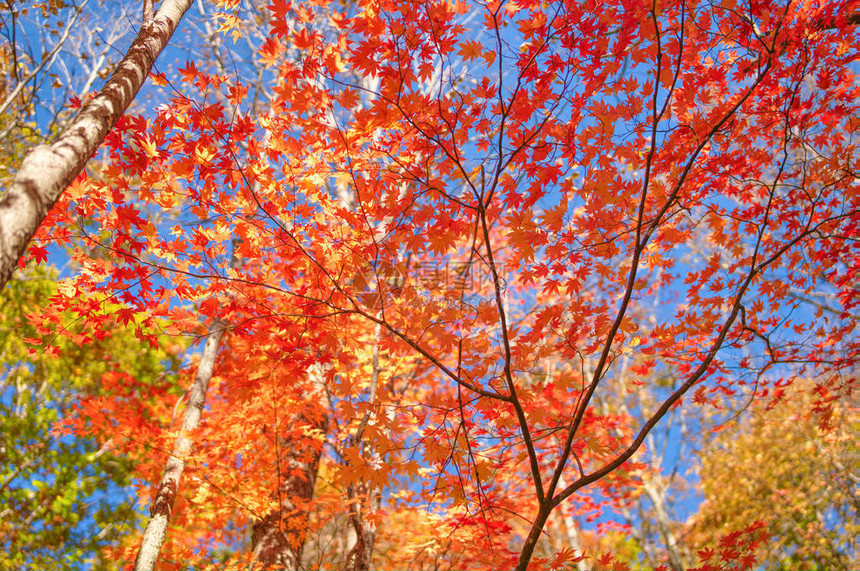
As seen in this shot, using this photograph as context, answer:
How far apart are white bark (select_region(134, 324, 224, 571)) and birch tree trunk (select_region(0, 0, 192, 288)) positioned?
2195 millimetres

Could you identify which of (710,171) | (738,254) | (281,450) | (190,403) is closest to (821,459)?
(738,254)

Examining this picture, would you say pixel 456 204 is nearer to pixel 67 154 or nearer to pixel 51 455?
pixel 67 154

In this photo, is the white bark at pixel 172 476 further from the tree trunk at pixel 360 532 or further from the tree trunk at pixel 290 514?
the tree trunk at pixel 360 532

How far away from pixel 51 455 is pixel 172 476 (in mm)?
6584

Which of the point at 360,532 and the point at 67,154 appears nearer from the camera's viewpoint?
the point at 67,154

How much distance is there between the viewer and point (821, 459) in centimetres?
965

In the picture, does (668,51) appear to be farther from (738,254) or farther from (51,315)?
(51,315)

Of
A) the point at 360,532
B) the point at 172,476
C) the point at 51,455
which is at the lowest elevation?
the point at 360,532

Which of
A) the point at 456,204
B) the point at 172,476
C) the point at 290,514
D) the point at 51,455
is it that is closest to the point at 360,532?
the point at 290,514

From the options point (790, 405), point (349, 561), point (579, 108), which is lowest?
point (349, 561)

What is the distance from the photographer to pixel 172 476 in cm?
488

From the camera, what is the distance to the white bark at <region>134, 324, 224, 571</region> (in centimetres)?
438

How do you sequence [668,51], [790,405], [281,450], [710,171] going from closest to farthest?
[668,51], [710,171], [281,450], [790,405]

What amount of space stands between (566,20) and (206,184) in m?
2.65
